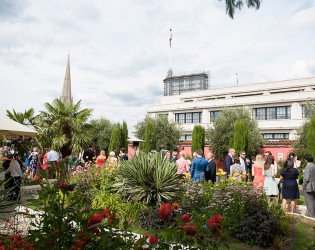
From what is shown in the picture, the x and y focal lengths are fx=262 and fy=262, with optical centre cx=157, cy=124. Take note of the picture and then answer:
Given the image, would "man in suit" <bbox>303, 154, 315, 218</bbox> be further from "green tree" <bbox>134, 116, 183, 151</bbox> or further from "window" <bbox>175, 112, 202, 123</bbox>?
"window" <bbox>175, 112, 202, 123</bbox>

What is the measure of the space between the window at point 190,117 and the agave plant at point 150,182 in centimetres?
3368

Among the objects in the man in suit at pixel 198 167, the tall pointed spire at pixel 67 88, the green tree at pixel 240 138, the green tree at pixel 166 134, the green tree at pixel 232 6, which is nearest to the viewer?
the green tree at pixel 232 6

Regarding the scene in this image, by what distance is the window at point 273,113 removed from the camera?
112 feet

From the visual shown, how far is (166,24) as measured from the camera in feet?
14.5

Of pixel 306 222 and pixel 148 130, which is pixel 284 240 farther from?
pixel 148 130

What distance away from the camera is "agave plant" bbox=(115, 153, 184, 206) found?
627 centimetres

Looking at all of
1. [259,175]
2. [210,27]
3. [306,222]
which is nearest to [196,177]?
[259,175]

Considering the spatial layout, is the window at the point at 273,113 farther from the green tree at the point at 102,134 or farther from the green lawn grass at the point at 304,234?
the green lawn grass at the point at 304,234

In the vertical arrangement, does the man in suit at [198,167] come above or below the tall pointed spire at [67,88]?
below

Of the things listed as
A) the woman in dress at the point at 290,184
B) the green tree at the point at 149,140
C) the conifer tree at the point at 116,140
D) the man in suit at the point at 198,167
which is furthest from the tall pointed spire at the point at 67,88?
A: the woman in dress at the point at 290,184

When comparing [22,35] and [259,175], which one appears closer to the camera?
[22,35]

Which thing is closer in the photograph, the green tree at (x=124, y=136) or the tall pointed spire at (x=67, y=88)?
the green tree at (x=124, y=136)

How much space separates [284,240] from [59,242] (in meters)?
4.82

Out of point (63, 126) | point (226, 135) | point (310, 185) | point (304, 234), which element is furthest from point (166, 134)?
point (304, 234)
